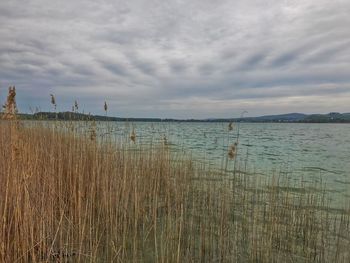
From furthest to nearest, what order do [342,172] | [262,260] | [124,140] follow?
[342,172] → [124,140] → [262,260]

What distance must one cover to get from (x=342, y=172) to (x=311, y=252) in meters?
9.01

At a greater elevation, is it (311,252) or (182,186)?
(182,186)

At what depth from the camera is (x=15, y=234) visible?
8.84ft

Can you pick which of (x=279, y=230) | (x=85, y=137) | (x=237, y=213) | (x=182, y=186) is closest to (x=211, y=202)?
(x=237, y=213)

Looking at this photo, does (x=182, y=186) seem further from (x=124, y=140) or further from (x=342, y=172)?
(x=342, y=172)

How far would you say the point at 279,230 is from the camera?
459cm

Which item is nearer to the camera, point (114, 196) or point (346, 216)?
point (114, 196)

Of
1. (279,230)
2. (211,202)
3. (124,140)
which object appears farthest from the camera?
(124,140)

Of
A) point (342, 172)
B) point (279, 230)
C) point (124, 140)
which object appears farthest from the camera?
point (342, 172)

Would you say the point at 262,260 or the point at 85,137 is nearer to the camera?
the point at 262,260

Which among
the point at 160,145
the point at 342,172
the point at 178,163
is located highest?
the point at 160,145

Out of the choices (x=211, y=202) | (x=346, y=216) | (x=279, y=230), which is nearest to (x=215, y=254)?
(x=279, y=230)

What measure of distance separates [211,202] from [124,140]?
2.85 metres

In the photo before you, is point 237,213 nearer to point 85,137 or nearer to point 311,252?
point 311,252
